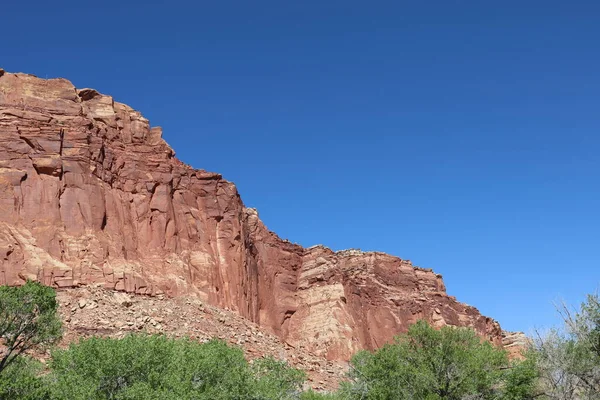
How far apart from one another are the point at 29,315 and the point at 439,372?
2228 centimetres

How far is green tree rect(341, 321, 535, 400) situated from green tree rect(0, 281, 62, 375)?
19.1 m

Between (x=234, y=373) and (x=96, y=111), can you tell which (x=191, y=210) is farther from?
(x=234, y=373)

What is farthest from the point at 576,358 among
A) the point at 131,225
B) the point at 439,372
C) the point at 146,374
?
the point at 131,225

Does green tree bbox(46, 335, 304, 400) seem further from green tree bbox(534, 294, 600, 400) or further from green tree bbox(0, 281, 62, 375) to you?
green tree bbox(534, 294, 600, 400)

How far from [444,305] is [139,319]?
67248 mm

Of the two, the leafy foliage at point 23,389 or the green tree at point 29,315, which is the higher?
the green tree at point 29,315

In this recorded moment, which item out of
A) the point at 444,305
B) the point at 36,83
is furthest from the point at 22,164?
the point at 444,305

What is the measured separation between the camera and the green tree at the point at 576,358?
1201 inches

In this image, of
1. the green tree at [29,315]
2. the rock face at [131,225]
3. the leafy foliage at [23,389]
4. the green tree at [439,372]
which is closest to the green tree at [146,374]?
the leafy foliage at [23,389]

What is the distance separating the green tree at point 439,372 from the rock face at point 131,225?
25.9 metres

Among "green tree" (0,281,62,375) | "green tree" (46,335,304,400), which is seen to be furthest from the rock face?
"green tree" (0,281,62,375)

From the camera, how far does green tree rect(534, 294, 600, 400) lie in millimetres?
30500

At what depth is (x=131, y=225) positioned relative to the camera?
2660 inches

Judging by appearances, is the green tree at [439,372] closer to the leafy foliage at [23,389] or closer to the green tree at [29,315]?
the green tree at [29,315]
